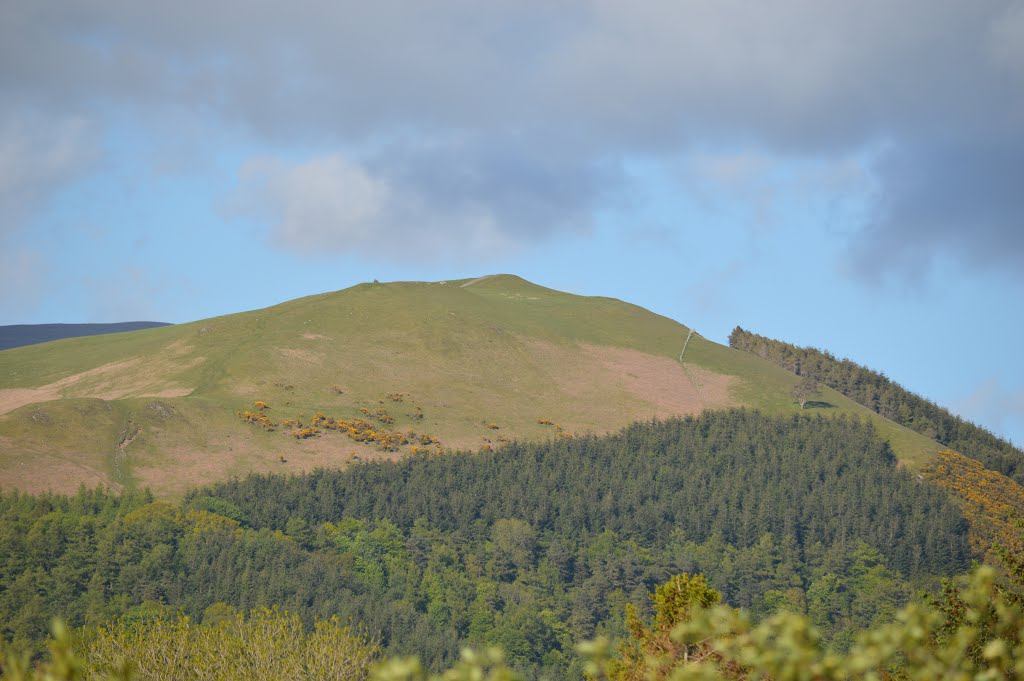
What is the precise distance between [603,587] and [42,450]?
87.2 metres

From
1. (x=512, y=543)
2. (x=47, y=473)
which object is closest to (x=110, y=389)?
(x=47, y=473)

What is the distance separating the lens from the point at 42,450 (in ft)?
Result: 490

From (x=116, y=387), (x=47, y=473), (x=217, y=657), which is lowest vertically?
(x=217, y=657)

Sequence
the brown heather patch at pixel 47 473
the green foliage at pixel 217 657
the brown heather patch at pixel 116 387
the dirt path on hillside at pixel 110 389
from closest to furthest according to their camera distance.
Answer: the green foliage at pixel 217 657 → the brown heather patch at pixel 47 473 → the dirt path on hillside at pixel 110 389 → the brown heather patch at pixel 116 387

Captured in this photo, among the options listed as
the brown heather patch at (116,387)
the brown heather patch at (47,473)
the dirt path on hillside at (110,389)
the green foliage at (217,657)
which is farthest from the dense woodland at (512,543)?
the green foliage at (217,657)

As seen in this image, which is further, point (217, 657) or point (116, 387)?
point (116, 387)

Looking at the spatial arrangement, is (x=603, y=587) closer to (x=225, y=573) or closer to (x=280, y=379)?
(x=225, y=573)

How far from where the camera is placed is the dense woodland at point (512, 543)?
13150cm

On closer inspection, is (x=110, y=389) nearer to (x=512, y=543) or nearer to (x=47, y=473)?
(x=47, y=473)

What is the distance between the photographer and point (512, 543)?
166125 mm

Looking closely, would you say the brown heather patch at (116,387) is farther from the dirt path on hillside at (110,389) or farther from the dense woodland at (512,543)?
the dense woodland at (512,543)

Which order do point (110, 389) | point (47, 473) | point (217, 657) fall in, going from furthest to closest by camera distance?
point (110, 389), point (47, 473), point (217, 657)

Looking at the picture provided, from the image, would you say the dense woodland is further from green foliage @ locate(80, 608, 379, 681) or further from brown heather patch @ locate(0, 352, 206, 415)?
green foliage @ locate(80, 608, 379, 681)

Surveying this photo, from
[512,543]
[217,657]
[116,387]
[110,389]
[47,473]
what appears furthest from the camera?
[116,387]
